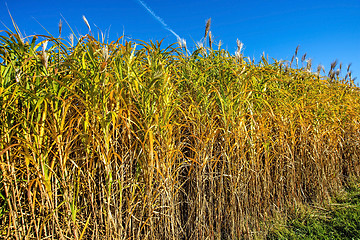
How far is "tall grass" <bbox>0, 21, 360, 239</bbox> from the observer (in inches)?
47.6

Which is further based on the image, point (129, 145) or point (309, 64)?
point (309, 64)

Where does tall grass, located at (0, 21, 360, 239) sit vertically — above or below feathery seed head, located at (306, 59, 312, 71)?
below

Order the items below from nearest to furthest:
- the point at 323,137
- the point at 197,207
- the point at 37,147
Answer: the point at 37,147, the point at 197,207, the point at 323,137

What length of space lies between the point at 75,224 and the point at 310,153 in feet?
7.62

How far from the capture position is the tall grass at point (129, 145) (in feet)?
3.96

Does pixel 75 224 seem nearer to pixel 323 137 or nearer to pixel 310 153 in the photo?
pixel 310 153

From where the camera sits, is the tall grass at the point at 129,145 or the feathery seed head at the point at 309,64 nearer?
the tall grass at the point at 129,145

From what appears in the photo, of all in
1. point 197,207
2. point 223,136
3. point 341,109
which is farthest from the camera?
point 341,109

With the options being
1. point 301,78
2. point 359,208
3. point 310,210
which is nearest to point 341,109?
point 301,78

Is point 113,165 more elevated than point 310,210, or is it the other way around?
point 113,165

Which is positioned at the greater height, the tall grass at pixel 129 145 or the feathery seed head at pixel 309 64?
the feathery seed head at pixel 309 64

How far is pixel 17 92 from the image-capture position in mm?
1210

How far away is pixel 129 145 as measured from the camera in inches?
54.4

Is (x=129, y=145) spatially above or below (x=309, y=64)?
below
